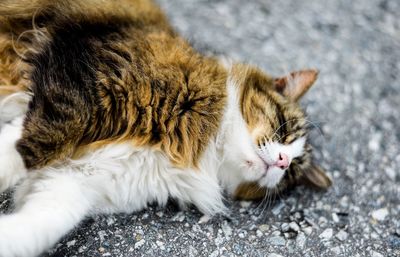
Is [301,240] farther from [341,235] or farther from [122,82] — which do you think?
[122,82]

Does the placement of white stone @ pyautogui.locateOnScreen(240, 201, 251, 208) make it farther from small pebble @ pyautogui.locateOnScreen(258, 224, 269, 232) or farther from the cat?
small pebble @ pyautogui.locateOnScreen(258, 224, 269, 232)

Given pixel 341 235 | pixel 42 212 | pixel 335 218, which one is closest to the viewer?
pixel 42 212

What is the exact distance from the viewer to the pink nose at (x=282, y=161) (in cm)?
296

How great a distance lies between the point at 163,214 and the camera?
3064 mm

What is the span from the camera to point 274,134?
9.96 feet

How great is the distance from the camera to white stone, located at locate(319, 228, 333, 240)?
3.15 meters

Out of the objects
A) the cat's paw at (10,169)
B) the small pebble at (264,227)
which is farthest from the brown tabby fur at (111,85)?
the small pebble at (264,227)

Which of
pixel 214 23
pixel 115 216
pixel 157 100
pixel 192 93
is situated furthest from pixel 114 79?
pixel 214 23

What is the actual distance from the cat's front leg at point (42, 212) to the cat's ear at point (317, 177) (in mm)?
1336

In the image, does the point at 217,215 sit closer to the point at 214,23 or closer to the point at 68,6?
the point at 68,6

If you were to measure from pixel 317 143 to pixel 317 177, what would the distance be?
0.43m

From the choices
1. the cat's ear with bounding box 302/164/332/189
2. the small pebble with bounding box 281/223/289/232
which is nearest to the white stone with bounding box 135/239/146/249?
the small pebble with bounding box 281/223/289/232

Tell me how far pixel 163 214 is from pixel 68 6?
1.24 metres

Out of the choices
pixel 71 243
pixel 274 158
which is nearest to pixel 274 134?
pixel 274 158
